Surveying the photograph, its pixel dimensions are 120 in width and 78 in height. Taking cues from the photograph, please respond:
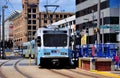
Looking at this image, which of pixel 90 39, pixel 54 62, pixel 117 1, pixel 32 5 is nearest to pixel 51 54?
pixel 54 62

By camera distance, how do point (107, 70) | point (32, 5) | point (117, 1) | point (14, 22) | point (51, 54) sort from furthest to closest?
point (14, 22) < point (32, 5) < point (117, 1) < point (51, 54) < point (107, 70)

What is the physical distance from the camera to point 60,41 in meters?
33.6

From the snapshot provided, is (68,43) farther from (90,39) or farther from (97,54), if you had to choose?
(90,39)

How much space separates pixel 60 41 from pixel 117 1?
2247 inches

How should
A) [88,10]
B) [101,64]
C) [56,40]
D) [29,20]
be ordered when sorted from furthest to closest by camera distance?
[29,20], [88,10], [56,40], [101,64]

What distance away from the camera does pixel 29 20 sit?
484 ft

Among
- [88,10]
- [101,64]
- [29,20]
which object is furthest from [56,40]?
[29,20]

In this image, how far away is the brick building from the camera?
132 meters

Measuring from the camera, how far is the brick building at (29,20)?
132 metres

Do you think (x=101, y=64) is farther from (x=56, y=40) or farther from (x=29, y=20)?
(x=29, y=20)

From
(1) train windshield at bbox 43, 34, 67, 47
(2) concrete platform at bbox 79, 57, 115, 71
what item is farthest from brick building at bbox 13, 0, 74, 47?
(2) concrete platform at bbox 79, 57, 115, 71

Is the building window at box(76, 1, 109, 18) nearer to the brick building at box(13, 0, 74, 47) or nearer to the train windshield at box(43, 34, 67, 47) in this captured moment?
the brick building at box(13, 0, 74, 47)

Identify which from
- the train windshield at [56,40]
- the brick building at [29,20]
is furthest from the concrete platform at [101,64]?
the brick building at [29,20]

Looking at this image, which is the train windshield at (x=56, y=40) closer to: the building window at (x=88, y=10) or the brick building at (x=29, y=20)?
the building window at (x=88, y=10)
